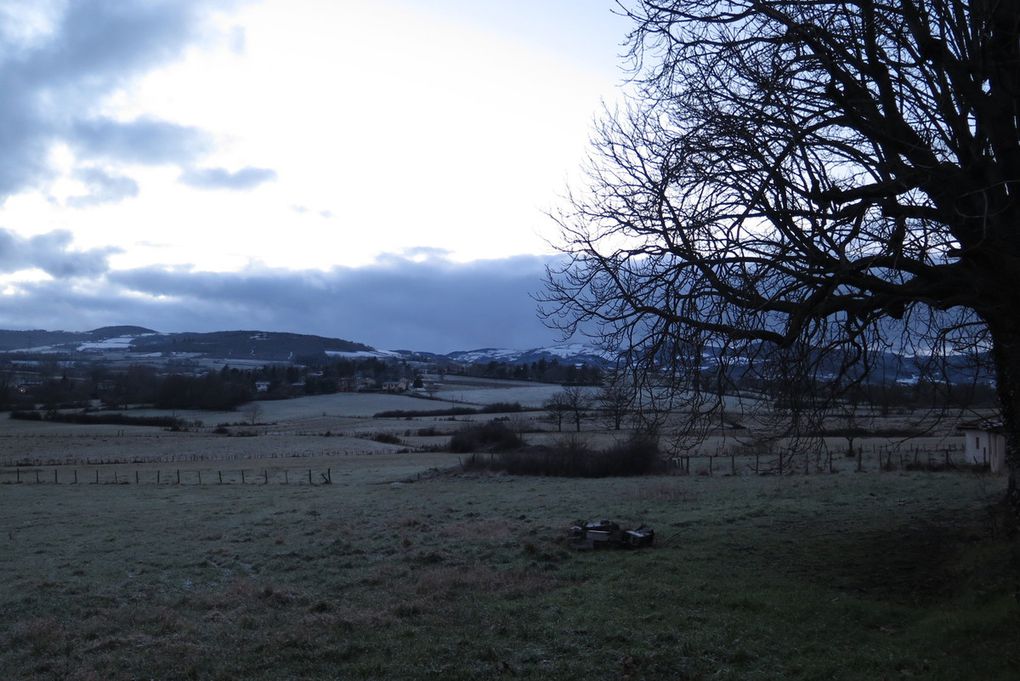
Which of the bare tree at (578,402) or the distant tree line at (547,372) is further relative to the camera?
the bare tree at (578,402)

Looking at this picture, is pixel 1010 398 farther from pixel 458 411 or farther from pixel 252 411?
pixel 252 411

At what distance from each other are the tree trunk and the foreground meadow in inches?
26.8

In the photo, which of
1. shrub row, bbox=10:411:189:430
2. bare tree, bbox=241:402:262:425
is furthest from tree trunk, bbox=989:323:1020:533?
bare tree, bbox=241:402:262:425

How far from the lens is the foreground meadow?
8195 mm

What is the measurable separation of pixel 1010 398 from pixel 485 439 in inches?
1827

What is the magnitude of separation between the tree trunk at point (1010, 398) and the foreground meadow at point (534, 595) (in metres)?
0.68

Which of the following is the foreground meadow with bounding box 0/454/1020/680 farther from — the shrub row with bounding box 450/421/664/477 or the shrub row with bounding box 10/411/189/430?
the shrub row with bounding box 10/411/189/430

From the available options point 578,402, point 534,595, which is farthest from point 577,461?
point 534,595

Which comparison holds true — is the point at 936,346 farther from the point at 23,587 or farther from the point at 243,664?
the point at 23,587

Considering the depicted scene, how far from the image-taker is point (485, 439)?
56438mm

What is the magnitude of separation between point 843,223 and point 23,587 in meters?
13.7

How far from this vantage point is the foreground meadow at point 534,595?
26.9ft

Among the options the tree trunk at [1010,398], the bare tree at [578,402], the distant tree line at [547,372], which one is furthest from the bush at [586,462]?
the tree trunk at [1010,398]

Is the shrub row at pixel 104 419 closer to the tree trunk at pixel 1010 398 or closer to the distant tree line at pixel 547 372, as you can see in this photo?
the distant tree line at pixel 547 372
